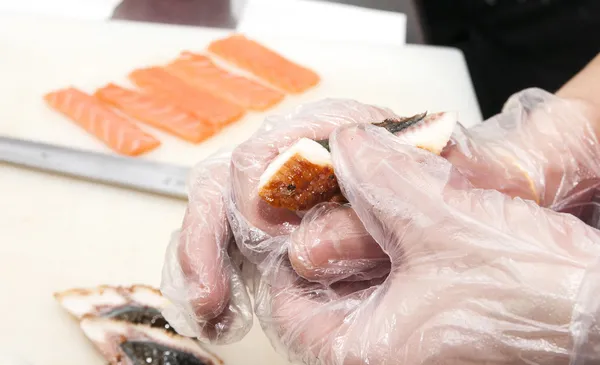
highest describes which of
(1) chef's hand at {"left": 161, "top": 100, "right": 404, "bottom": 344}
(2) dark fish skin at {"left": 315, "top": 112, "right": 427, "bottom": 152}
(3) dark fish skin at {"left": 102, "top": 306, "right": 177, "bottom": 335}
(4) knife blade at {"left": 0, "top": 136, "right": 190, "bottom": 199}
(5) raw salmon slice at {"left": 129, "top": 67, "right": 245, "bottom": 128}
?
(2) dark fish skin at {"left": 315, "top": 112, "right": 427, "bottom": 152}

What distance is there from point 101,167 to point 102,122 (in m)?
0.39

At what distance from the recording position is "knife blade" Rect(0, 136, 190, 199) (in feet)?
Answer: 7.26

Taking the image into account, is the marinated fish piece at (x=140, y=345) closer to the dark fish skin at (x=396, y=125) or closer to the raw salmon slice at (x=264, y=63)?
the dark fish skin at (x=396, y=125)

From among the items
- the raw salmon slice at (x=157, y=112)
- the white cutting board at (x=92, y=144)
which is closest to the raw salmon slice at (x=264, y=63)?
the white cutting board at (x=92, y=144)

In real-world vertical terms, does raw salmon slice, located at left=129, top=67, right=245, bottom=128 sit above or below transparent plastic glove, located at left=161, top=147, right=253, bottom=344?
below

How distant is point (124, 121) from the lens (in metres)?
2.63

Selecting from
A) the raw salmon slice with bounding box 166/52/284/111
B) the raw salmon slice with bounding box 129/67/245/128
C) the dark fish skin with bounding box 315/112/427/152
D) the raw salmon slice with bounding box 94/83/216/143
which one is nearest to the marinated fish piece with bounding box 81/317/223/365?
the dark fish skin with bounding box 315/112/427/152

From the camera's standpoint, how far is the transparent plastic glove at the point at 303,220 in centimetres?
118

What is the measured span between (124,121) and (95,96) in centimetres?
29

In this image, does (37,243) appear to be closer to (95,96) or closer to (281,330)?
(95,96)

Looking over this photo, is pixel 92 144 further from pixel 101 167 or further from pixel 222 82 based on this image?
pixel 222 82

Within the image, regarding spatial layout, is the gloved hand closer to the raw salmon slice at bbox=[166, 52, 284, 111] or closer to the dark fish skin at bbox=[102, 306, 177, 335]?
the dark fish skin at bbox=[102, 306, 177, 335]

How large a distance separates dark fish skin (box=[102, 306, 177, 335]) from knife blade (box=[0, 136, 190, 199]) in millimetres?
554

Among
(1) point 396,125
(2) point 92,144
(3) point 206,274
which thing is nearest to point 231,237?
(3) point 206,274
